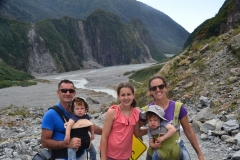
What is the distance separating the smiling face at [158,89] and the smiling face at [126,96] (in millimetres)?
343

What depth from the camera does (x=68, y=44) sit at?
152000mm

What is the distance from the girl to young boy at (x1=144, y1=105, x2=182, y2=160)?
0.86 feet

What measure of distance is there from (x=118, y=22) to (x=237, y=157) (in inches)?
7390

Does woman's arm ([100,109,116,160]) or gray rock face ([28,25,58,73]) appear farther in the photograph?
gray rock face ([28,25,58,73])

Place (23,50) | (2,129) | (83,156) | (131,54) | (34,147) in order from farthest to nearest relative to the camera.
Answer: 1. (131,54)
2. (23,50)
3. (2,129)
4. (34,147)
5. (83,156)

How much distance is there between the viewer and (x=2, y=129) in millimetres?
14539

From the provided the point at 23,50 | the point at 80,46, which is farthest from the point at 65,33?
the point at 23,50

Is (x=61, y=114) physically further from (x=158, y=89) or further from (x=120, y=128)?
(x=158, y=89)

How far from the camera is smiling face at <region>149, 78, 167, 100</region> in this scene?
11.9ft

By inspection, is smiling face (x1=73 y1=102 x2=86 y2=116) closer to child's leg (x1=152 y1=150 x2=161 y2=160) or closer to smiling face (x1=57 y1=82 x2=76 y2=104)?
smiling face (x1=57 y1=82 x2=76 y2=104)

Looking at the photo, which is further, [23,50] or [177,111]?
[23,50]

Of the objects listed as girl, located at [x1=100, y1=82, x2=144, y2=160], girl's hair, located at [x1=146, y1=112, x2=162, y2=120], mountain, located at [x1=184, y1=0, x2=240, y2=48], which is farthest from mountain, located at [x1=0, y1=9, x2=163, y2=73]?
girl's hair, located at [x1=146, y1=112, x2=162, y2=120]

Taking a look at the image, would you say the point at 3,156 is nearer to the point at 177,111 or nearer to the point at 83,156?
the point at 83,156

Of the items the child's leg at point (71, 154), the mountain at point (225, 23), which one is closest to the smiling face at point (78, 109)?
the child's leg at point (71, 154)
